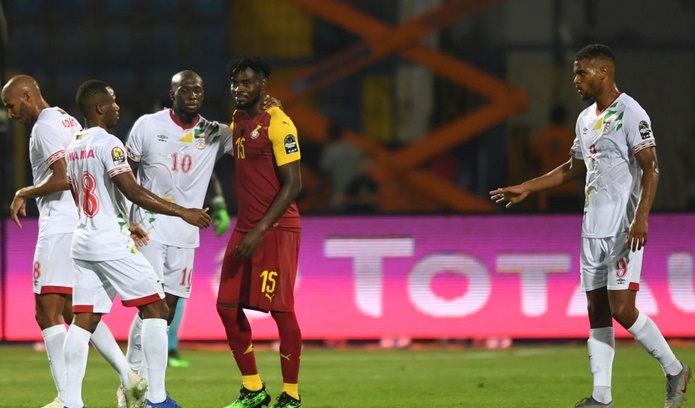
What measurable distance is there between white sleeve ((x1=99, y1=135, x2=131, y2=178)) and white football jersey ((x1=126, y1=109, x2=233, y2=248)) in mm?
1168

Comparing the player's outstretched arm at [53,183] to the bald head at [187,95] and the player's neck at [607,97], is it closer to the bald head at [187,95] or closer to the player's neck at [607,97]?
the bald head at [187,95]

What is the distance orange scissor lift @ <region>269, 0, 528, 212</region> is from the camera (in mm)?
17297

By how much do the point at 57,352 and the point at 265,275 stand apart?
1.42 meters

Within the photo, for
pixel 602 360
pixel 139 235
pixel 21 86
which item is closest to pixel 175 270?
pixel 139 235

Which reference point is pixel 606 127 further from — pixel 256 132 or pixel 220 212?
pixel 220 212

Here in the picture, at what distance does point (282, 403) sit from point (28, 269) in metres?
5.74

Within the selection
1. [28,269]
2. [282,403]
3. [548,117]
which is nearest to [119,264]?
[282,403]

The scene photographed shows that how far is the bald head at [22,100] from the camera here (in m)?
9.02

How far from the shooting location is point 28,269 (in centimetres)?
1376

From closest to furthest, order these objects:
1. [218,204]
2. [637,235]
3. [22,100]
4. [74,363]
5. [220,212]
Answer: [637,235], [74,363], [22,100], [218,204], [220,212]

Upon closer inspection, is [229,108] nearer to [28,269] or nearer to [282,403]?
[28,269]

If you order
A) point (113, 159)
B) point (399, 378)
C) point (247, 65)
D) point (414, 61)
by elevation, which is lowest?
point (399, 378)

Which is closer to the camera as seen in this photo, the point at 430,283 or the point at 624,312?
the point at 624,312

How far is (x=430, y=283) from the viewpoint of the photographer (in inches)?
545
